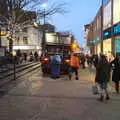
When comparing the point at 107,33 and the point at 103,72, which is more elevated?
the point at 107,33

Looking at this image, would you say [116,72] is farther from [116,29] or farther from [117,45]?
[117,45]

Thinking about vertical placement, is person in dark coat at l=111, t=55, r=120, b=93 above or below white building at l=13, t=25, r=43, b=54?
below

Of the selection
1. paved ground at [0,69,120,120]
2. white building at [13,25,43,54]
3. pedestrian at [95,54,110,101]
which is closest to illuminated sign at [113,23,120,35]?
paved ground at [0,69,120,120]

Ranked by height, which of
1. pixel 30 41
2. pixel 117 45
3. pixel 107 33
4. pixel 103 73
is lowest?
pixel 103 73

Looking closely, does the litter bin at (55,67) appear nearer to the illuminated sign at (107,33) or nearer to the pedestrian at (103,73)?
the pedestrian at (103,73)

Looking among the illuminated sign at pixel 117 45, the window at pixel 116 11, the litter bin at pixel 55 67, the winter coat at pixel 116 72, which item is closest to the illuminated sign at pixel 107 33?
the window at pixel 116 11

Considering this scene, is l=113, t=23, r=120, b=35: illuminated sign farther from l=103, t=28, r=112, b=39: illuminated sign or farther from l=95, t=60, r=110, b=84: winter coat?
l=95, t=60, r=110, b=84: winter coat

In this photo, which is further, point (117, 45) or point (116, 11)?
point (116, 11)

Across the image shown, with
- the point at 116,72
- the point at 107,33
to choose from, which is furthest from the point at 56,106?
the point at 107,33

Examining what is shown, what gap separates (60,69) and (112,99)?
15908 millimetres

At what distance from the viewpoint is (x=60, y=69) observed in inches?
1302

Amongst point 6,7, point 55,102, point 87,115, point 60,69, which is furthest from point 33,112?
point 6,7

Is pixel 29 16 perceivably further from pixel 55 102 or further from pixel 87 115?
pixel 87 115

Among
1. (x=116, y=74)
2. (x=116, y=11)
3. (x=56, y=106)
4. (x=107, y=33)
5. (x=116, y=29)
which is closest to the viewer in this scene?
(x=56, y=106)
